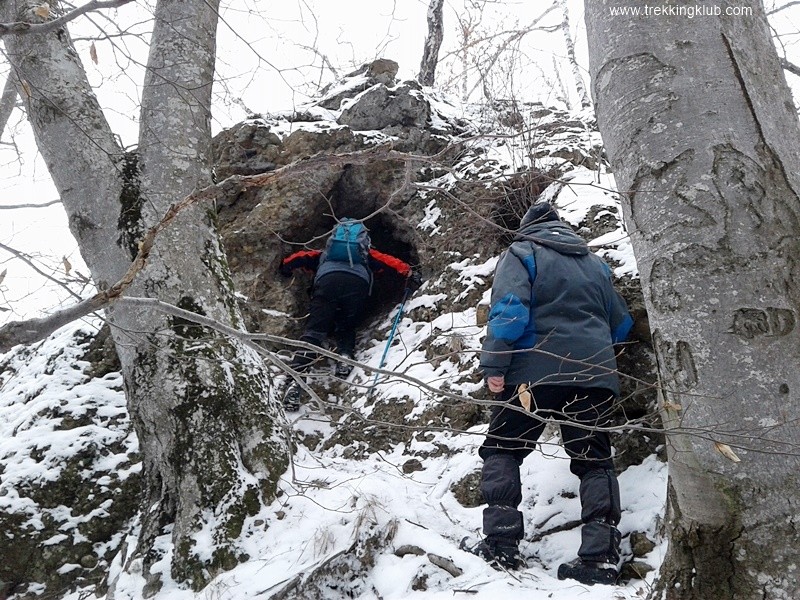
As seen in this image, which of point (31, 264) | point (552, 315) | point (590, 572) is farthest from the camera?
point (552, 315)

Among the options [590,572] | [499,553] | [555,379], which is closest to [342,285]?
[555,379]

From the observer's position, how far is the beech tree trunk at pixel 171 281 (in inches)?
133

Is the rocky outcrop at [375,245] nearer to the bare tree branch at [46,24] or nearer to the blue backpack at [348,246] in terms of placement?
the blue backpack at [348,246]

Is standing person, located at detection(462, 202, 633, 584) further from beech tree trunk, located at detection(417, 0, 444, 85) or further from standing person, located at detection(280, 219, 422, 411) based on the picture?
beech tree trunk, located at detection(417, 0, 444, 85)

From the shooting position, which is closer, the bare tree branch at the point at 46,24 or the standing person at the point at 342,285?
the bare tree branch at the point at 46,24

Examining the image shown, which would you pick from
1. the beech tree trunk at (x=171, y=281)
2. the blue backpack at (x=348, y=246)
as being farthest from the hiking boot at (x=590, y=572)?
the blue backpack at (x=348, y=246)

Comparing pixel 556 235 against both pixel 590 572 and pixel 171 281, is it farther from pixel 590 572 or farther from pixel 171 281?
pixel 171 281

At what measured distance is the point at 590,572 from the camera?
2838 millimetres

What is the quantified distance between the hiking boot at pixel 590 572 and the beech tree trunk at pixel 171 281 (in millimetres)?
1664

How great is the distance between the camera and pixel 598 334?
3363 millimetres

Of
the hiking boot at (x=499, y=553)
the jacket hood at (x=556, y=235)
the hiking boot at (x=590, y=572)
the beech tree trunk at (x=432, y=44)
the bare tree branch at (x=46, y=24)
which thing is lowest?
the hiking boot at (x=590, y=572)

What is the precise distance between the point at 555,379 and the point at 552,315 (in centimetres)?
37

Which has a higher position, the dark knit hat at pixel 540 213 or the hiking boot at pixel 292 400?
the dark knit hat at pixel 540 213

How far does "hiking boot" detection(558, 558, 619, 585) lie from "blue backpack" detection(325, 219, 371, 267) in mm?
3776
